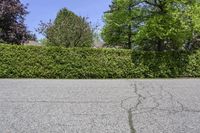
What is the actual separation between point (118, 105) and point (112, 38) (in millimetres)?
24251

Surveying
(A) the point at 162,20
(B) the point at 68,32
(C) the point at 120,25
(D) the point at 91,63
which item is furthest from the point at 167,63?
(B) the point at 68,32

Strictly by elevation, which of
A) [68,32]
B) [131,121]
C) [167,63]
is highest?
[68,32]

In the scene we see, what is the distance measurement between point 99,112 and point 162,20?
17481 mm

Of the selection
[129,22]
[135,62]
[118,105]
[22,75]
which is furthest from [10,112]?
[129,22]

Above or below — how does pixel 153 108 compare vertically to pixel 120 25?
below

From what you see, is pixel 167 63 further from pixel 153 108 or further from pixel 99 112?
pixel 99 112

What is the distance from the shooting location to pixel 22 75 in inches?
882

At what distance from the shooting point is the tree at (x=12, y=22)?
94.8 feet

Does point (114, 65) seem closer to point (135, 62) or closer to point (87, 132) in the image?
point (135, 62)

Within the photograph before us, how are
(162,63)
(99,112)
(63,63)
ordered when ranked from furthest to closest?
(162,63) → (63,63) → (99,112)

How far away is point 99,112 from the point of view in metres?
9.76

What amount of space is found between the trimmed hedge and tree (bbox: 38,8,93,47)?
350 inches

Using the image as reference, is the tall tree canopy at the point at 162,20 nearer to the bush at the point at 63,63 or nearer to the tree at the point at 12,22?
the bush at the point at 63,63

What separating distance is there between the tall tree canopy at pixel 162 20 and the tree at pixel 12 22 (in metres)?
7.32
